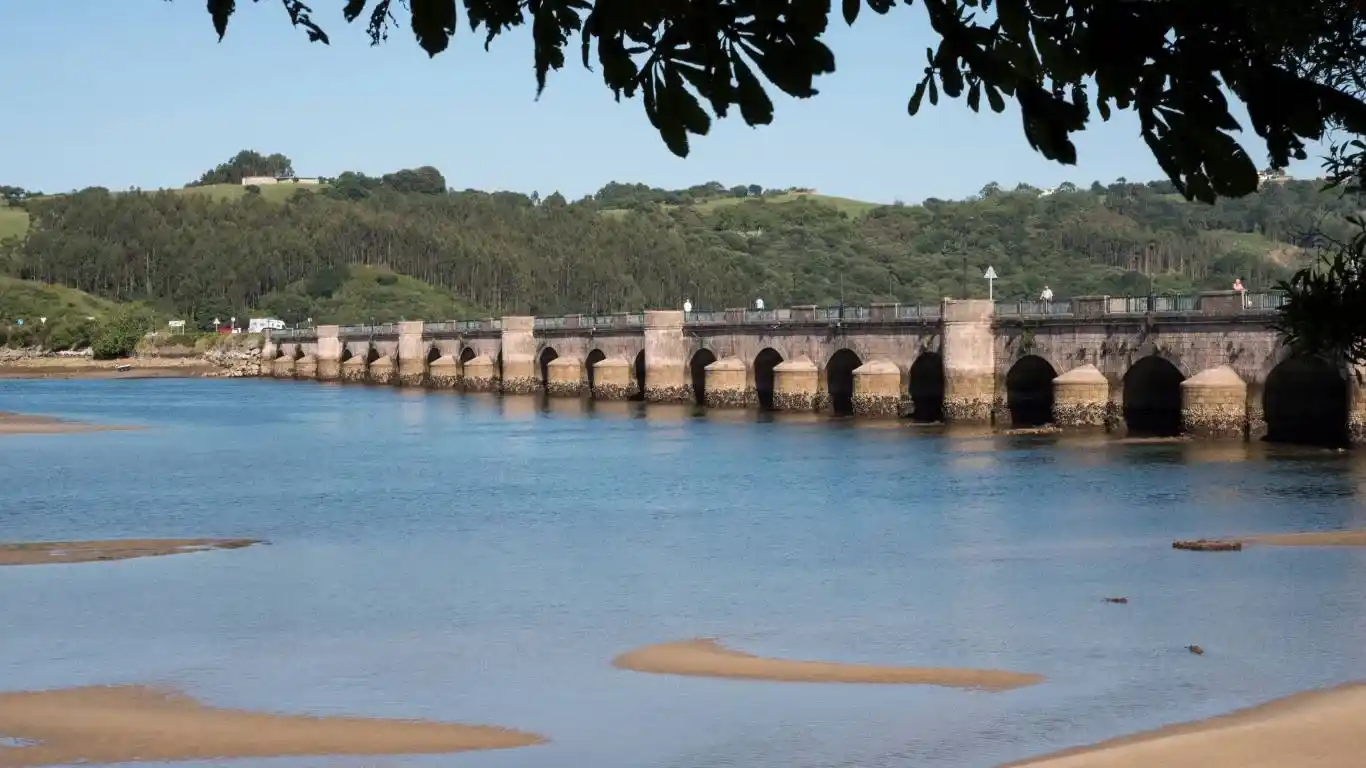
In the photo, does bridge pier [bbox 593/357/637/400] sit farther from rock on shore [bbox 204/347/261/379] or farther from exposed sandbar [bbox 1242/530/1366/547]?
rock on shore [bbox 204/347/261/379]

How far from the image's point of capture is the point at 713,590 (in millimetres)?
30172

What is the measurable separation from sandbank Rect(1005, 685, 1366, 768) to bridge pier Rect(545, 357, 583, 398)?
3166 inches

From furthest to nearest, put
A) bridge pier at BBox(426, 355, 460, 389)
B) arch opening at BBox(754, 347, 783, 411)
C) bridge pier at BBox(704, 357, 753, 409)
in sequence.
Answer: bridge pier at BBox(426, 355, 460, 389) < arch opening at BBox(754, 347, 783, 411) < bridge pier at BBox(704, 357, 753, 409)

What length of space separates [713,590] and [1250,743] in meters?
12.4

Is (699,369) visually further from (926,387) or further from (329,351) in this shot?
(329,351)

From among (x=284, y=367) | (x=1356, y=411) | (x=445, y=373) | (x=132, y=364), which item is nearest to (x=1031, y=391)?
(x=1356, y=411)

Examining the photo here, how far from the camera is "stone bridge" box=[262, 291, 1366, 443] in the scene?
5606 cm

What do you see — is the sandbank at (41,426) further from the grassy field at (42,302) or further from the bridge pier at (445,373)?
the grassy field at (42,302)

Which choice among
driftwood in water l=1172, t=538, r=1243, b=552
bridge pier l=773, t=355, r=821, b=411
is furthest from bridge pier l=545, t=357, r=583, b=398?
driftwood in water l=1172, t=538, r=1243, b=552

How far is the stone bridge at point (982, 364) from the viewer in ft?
184

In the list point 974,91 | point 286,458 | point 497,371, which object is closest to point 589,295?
point 497,371

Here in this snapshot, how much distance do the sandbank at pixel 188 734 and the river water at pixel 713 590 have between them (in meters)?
0.51

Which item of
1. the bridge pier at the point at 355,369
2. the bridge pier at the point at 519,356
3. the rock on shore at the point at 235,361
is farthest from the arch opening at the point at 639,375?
the rock on shore at the point at 235,361

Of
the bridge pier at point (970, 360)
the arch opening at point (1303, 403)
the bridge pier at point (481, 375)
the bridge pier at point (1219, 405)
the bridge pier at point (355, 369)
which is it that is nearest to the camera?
the bridge pier at point (1219, 405)
